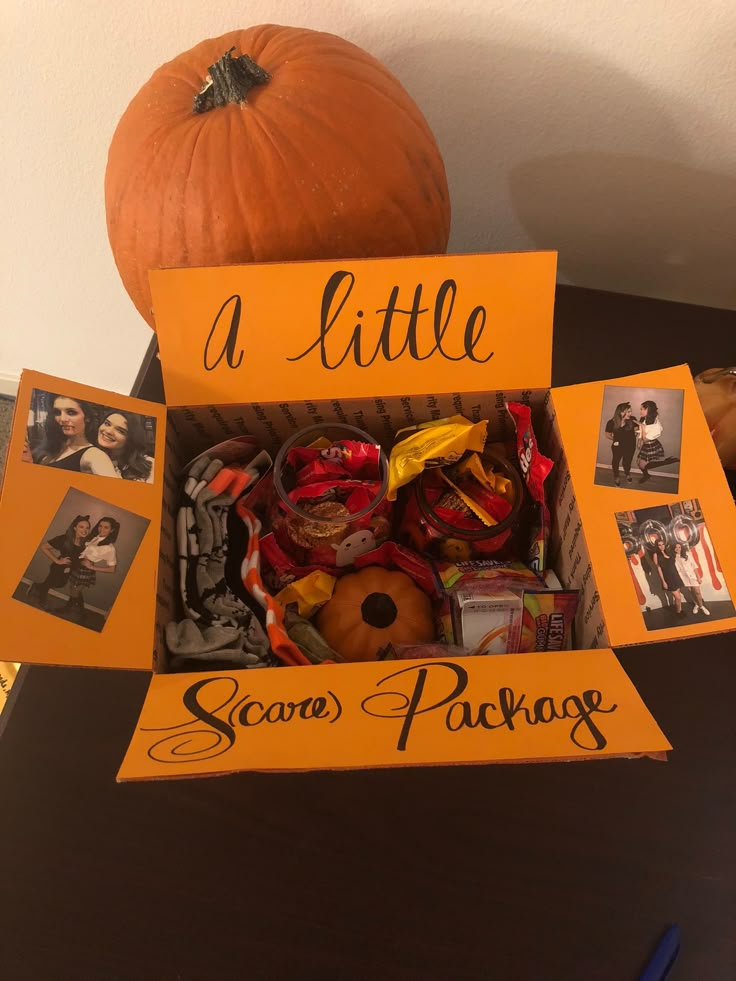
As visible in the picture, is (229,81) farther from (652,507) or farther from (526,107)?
(652,507)

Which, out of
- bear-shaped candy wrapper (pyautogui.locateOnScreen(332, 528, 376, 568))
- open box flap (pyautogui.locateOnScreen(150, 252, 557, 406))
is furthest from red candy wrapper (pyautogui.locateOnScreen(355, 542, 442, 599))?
open box flap (pyautogui.locateOnScreen(150, 252, 557, 406))

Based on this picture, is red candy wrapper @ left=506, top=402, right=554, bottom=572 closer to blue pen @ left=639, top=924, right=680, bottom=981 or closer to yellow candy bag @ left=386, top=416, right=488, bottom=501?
yellow candy bag @ left=386, top=416, right=488, bottom=501

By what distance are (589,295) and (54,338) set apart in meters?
0.90

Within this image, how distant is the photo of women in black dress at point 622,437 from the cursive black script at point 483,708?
170mm

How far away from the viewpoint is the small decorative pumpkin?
55 cm

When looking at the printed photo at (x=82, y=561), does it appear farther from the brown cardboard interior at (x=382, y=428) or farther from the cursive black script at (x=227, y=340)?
the cursive black script at (x=227, y=340)

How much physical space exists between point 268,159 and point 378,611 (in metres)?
0.37

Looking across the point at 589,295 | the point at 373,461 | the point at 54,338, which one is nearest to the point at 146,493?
the point at 373,461

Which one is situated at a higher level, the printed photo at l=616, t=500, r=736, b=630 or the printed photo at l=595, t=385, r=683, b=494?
the printed photo at l=595, t=385, r=683, b=494

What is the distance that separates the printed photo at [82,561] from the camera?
0.45 meters

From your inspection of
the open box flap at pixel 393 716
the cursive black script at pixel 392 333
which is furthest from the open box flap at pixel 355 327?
the open box flap at pixel 393 716

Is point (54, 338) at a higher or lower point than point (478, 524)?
higher

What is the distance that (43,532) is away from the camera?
46cm

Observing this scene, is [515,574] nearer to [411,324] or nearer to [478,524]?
[478,524]
